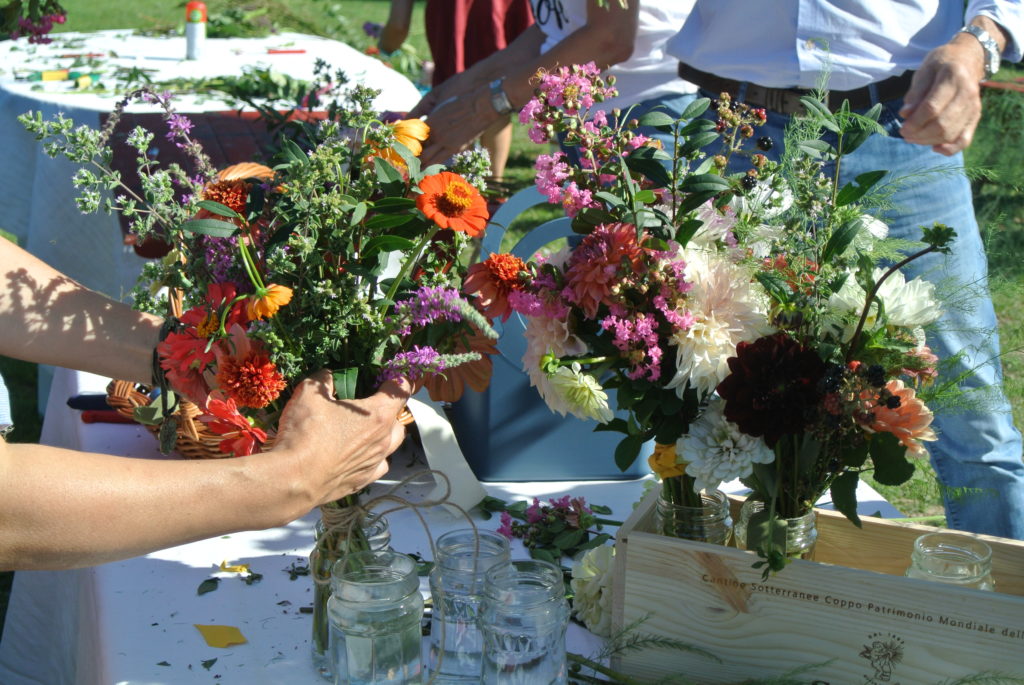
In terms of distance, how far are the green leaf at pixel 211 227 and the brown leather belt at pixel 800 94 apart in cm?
107

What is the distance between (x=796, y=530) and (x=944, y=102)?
74 cm

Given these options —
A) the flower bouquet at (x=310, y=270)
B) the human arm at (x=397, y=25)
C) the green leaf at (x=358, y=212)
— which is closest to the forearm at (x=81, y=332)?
the flower bouquet at (x=310, y=270)

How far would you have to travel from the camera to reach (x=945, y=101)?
4.75ft

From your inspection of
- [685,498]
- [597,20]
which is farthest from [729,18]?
[685,498]

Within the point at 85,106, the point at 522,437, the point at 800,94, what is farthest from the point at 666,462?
the point at 85,106

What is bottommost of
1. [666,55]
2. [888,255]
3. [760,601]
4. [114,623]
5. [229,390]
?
[114,623]

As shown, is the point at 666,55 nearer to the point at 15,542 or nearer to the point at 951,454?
the point at 951,454

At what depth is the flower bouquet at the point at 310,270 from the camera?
98 cm

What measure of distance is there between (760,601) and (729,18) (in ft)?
3.55

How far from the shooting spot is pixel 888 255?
3.26 feet

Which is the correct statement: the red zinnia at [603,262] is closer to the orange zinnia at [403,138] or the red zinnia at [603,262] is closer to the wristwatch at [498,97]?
the orange zinnia at [403,138]

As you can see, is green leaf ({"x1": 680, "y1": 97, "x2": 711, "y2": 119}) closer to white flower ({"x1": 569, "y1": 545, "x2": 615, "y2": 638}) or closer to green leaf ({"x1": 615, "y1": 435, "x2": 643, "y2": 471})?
green leaf ({"x1": 615, "y1": 435, "x2": 643, "y2": 471})

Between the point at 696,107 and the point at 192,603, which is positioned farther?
the point at 192,603

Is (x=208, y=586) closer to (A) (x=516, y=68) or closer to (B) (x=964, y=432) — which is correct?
(B) (x=964, y=432)
